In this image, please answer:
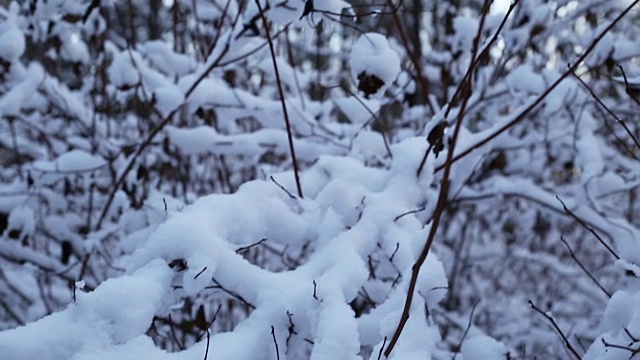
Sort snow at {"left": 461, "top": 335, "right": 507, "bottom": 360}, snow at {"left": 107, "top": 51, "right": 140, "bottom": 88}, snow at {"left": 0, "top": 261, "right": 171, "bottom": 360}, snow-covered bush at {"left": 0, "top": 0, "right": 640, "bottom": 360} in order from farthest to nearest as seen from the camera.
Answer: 1. snow at {"left": 107, "top": 51, "right": 140, "bottom": 88}
2. snow at {"left": 461, "top": 335, "right": 507, "bottom": 360}
3. snow-covered bush at {"left": 0, "top": 0, "right": 640, "bottom": 360}
4. snow at {"left": 0, "top": 261, "right": 171, "bottom": 360}

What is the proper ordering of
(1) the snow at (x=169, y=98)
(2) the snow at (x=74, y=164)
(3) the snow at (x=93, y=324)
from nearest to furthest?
1. (3) the snow at (x=93, y=324)
2. (1) the snow at (x=169, y=98)
3. (2) the snow at (x=74, y=164)

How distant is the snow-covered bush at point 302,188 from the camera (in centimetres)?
111

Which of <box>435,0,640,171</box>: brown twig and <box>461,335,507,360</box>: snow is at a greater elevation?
<box>435,0,640,171</box>: brown twig

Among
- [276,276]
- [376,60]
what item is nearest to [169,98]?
[376,60]

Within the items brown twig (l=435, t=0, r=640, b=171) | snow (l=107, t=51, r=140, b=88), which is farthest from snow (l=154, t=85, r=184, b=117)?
brown twig (l=435, t=0, r=640, b=171)

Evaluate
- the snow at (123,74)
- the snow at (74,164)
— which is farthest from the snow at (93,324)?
the snow at (74,164)

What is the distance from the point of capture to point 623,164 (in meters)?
2.73

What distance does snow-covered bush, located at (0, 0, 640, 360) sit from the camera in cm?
111

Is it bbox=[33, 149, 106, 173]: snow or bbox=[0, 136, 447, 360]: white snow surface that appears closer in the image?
bbox=[0, 136, 447, 360]: white snow surface

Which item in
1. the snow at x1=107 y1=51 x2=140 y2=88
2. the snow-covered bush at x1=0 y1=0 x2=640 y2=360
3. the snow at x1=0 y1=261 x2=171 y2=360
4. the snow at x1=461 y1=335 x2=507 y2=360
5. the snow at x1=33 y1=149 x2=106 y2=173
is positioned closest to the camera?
the snow at x1=0 y1=261 x2=171 y2=360

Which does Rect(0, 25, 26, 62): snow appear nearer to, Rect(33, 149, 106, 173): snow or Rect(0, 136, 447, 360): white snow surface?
Rect(33, 149, 106, 173): snow

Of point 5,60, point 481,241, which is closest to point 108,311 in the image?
point 5,60

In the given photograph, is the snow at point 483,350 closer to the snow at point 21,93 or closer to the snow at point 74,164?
the snow at point 74,164


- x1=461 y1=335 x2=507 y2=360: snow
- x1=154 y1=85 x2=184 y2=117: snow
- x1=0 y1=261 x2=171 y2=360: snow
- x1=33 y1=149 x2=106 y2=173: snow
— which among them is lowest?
x1=0 y1=261 x2=171 y2=360: snow
